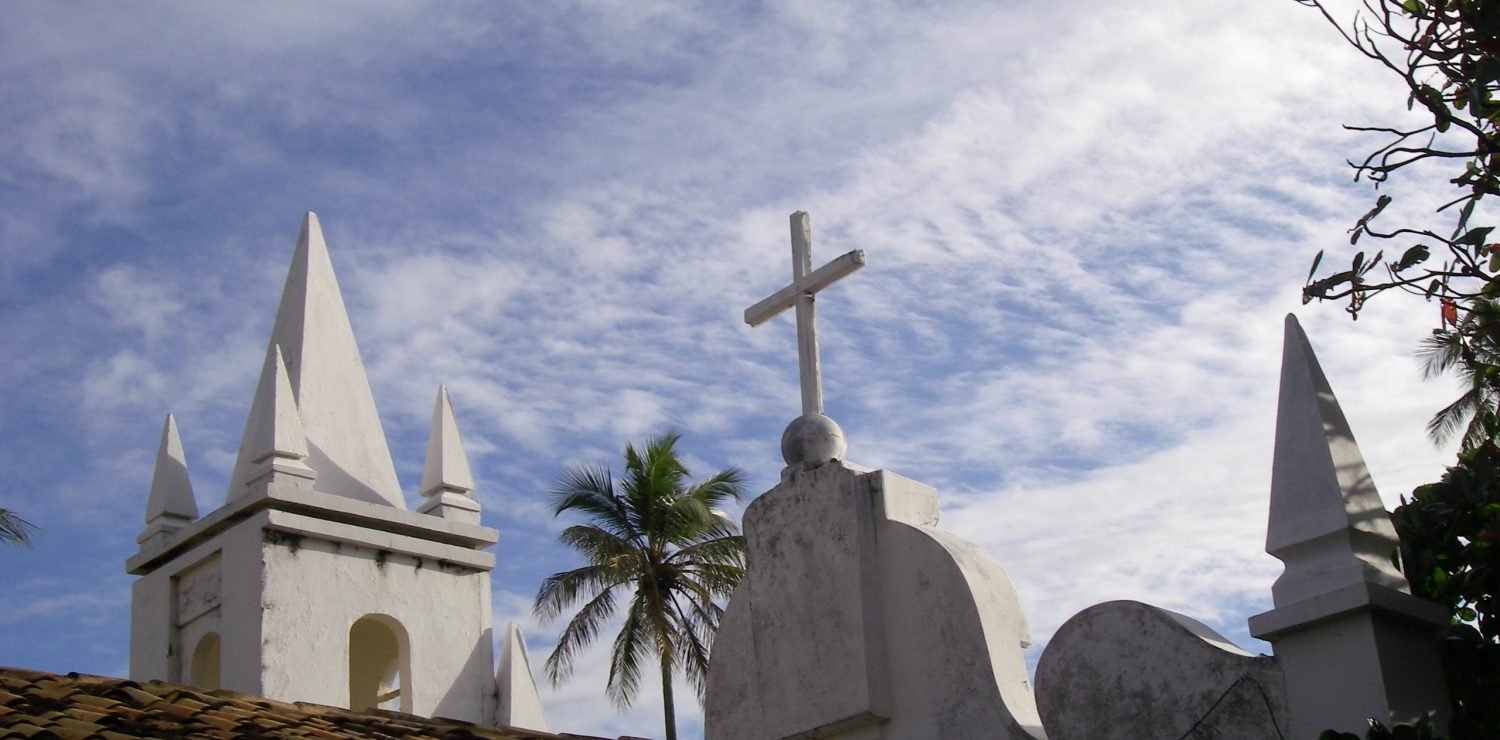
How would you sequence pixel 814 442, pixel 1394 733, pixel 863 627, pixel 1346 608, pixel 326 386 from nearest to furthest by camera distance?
1. pixel 1394 733
2. pixel 1346 608
3. pixel 863 627
4. pixel 814 442
5. pixel 326 386

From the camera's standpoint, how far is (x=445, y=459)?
1427 cm

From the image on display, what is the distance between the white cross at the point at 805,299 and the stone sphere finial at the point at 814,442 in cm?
17

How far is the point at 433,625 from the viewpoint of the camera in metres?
13.6

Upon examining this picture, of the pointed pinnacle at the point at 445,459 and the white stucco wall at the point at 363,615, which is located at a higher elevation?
the pointed pinnacle at the point at 445,459

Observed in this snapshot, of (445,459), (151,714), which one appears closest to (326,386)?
(445,459)

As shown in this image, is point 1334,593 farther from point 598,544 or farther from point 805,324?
point 598,544

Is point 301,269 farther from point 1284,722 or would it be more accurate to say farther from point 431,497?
point 1284,722

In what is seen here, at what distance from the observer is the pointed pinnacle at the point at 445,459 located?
46.5ft

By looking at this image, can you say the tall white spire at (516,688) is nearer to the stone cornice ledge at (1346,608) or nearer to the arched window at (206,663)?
the arched window at (206,663)

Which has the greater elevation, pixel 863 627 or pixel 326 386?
pixel 326 386

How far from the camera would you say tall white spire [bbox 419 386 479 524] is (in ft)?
46.2

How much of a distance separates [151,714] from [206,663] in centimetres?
670

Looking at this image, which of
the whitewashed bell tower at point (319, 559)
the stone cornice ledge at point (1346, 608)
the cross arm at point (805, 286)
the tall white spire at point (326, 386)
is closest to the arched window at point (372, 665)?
the whitewashed bell tower at point (319, 559)

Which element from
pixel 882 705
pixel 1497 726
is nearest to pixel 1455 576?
pixel 1497 726
